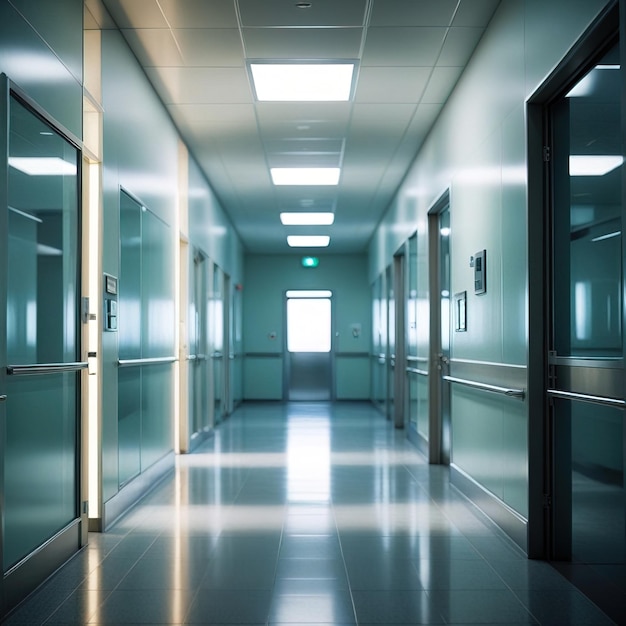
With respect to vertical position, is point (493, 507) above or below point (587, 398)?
below

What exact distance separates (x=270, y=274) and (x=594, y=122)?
16.4 meters

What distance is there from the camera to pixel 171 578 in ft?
14.3

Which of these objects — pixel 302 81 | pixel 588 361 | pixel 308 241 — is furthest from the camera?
pixel 308 241

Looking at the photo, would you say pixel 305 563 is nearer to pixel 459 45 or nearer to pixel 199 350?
pixel 459 45

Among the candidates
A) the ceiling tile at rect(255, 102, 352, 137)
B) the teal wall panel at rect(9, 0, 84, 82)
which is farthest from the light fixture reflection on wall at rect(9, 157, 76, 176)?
the ceiling tile at rect(255, 102, 352, 137)

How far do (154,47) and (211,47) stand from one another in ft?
1.47

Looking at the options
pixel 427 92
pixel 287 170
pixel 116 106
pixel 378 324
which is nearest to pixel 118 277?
pixel 116 106

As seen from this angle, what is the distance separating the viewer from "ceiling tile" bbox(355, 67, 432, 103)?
7043mm

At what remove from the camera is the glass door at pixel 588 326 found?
3900mm

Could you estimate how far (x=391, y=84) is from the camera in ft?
24.4

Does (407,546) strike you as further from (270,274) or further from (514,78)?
(270,274)

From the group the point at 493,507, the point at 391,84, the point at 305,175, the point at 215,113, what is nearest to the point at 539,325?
the point at 493,507

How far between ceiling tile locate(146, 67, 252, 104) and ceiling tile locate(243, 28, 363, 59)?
0.57m

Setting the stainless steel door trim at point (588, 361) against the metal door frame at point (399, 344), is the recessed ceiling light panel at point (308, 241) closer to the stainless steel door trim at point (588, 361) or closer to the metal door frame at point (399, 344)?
the metal door frame at point (399, 344)
